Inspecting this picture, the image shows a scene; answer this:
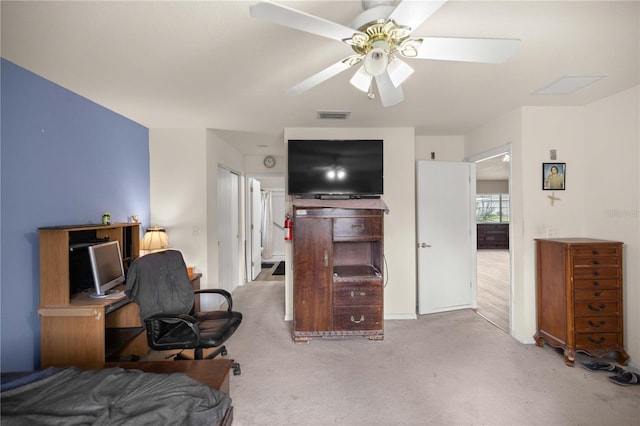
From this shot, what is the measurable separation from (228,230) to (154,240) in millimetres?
1530

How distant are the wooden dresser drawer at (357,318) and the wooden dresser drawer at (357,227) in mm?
768

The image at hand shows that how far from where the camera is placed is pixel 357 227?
320 centimetres

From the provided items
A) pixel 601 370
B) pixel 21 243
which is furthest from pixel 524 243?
pixel 21 243

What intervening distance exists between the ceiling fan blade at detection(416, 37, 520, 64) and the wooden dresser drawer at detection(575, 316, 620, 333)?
257 cm

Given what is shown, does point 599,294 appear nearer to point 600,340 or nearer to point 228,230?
point 600,340

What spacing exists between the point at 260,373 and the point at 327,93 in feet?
8.25

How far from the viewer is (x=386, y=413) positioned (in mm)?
2012

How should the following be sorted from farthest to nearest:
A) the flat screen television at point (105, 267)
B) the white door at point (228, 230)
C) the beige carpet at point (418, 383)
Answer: the white door at point (228, 230), the flat screen television at point (105, 267), the beige carpet at point (418, 383)

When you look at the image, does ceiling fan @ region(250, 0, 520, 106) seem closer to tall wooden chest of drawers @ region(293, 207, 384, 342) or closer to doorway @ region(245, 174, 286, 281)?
tall wooden chest of drawers @ region(293, 207, 384, 342)

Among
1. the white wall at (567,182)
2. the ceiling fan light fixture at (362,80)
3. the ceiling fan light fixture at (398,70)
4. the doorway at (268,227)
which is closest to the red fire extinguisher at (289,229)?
the ceiling fan light fixture at (362,80)

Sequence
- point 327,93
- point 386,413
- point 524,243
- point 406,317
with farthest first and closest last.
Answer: point 406,317, point 524,243, point 327,93, point 386,413

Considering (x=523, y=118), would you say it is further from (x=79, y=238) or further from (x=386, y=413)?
(x=79, y=238)

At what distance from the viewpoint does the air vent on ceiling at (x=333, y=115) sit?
124 inches

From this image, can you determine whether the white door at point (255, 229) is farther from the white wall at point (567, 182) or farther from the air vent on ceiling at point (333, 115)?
the white wall at point (567, 182)
